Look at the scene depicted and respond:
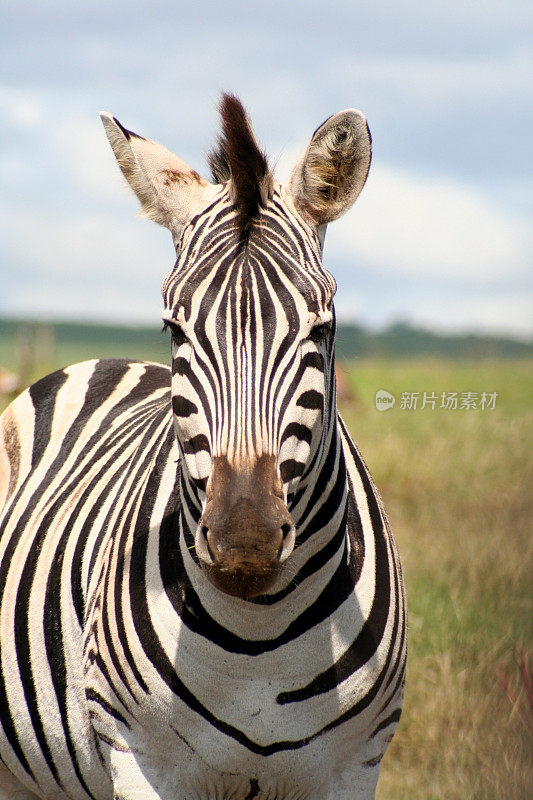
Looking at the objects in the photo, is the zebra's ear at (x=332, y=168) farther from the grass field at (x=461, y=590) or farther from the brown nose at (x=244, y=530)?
the brown nose at (x=244, y=530)

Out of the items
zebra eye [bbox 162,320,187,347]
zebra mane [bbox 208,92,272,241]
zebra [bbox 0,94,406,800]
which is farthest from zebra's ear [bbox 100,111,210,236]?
zebra eye [bbox 162,320,187,347]

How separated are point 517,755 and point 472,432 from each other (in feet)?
35.3

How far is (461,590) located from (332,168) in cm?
484

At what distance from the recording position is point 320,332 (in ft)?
7.56

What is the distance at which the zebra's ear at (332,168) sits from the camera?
100 inches

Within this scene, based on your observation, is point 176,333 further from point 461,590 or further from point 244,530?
point 461,590

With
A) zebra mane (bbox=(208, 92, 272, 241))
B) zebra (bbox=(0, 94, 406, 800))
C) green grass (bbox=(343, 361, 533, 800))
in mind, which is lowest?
green grass (bbox=(343, 361, 533, 800))

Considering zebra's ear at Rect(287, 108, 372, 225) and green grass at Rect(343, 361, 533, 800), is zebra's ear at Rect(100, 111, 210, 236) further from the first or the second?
green grass at Rect(343, 361, 533, 800)

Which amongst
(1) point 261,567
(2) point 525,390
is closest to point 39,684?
(1) point 261,567

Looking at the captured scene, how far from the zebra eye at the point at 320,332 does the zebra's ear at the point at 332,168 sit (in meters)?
0.42

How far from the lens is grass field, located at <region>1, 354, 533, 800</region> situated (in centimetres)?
120

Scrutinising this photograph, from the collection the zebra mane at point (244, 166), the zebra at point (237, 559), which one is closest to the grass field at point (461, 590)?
the zebra at point (237, 559)

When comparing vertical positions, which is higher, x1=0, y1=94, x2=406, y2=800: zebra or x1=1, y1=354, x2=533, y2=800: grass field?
x1=0, y1=94, x2=406, y2=800: zebra

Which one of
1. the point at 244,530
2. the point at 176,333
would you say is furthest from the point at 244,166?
the point at 244,530
